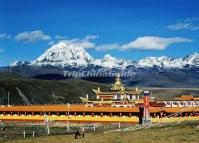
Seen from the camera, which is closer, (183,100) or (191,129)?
(191,129)

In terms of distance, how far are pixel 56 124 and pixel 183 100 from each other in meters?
44.8

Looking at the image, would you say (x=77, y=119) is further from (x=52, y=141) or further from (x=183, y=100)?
(x=52, y=141)

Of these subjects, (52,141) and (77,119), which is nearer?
(52,141)

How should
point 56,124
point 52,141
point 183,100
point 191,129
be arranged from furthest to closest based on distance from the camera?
1. point 183,100
2. point 56,124
3. point 191,129
4. point 52,141

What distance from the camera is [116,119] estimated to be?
10194 cm

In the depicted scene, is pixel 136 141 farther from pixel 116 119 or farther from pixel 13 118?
pixel 13 118

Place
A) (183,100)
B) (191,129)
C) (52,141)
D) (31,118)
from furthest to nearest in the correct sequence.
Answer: (183,100) → (31,118) → (191,129) → (52,141)

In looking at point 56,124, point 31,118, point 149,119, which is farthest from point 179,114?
point 31,118

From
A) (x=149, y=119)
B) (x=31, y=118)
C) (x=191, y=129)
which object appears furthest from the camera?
(x=31, y=118)

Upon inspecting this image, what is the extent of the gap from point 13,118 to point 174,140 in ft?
218

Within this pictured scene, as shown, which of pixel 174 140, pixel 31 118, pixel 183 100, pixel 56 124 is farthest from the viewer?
pixel 183 100

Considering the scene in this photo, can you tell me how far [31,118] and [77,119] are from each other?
11830 mm

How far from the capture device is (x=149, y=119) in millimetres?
95938

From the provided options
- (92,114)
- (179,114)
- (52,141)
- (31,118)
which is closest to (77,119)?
(92,114)
